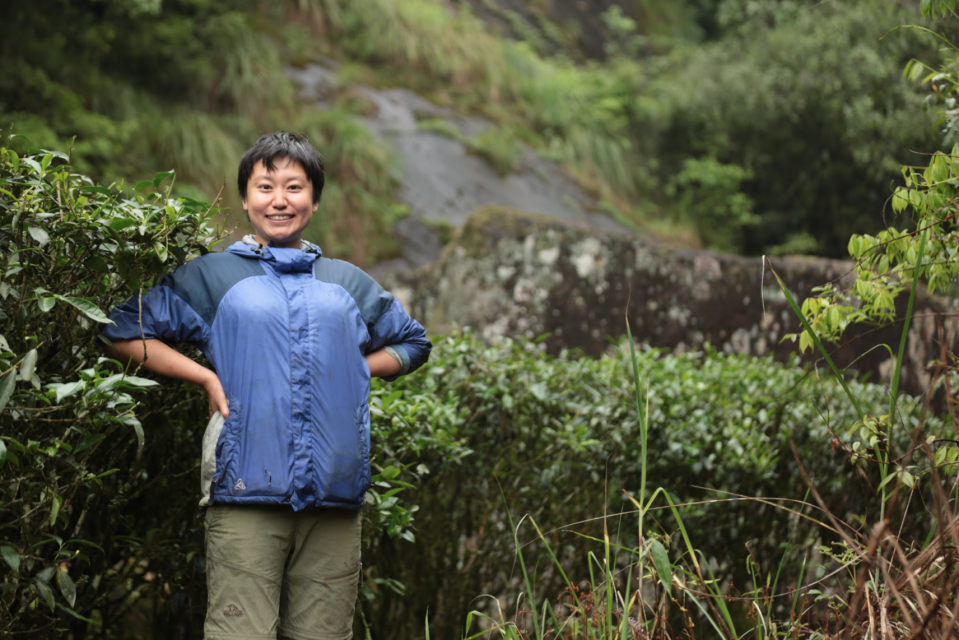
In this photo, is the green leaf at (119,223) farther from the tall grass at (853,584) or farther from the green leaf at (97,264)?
the tall grass at (853,584)

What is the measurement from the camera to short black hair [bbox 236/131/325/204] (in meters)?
2.40

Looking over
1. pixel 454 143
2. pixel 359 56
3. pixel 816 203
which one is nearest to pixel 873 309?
pixel 454 143

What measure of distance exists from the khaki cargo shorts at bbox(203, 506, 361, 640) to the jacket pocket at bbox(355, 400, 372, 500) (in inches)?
Answer: 4.0

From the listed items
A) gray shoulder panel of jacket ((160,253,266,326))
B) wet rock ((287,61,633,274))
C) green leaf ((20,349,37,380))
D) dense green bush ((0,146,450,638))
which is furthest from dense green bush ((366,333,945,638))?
wet rock ((287,61,633,274))

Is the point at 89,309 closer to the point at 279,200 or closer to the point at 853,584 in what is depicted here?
the point at 279,200

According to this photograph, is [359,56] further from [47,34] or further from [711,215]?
[711,215]

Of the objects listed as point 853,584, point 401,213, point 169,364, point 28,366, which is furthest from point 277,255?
point 401,213

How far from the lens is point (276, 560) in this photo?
6.98ft

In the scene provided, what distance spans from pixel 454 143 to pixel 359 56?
2.28 metres

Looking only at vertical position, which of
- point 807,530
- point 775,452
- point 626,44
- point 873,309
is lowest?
point 807,530

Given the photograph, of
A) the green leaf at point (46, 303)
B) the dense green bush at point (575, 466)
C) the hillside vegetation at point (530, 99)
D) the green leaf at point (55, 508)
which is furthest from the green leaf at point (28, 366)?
the hillside vegetation at point (530, 99)

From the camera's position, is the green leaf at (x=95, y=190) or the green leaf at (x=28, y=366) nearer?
the green leaf at (x=28, y=366)

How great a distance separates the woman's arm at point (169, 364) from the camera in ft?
7.00

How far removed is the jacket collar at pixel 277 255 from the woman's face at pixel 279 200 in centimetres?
5
